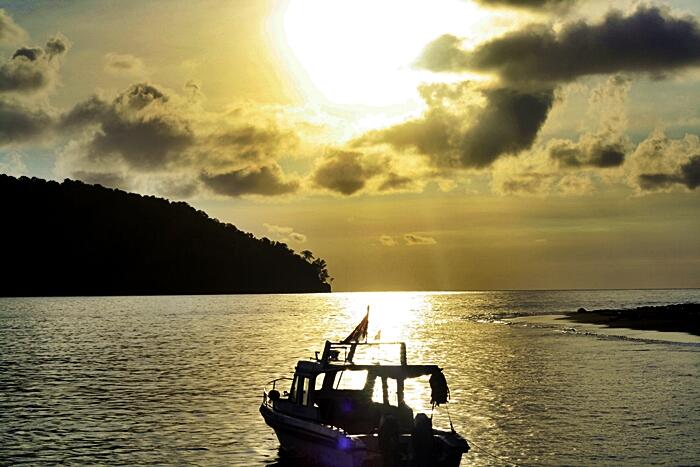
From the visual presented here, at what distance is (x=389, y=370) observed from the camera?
3028 cm

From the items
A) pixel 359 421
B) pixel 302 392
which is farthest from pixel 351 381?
pixel 359 421

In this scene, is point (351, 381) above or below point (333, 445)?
above

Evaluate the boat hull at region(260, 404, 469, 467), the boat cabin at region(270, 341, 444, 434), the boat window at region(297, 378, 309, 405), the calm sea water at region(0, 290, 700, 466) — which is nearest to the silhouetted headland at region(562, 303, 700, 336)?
the calm sea water at region(0, 290, 700, 466)

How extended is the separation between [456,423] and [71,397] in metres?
25.9

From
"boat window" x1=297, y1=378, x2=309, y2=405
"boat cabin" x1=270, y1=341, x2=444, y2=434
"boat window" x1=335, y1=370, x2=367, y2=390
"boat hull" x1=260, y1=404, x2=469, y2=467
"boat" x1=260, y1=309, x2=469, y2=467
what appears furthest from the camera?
"boat window" x1=335, y1=370, x2=367, y2=390

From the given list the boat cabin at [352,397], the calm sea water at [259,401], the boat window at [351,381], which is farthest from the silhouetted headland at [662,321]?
the boat cabin at [352,397]

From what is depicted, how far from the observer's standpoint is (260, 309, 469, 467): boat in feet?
87.1

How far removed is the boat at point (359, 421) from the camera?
26.6 metres

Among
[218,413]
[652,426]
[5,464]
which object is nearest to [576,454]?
[652,426]

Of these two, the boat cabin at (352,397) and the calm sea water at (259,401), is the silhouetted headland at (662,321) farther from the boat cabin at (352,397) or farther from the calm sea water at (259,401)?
the boat cabin at (352,397)

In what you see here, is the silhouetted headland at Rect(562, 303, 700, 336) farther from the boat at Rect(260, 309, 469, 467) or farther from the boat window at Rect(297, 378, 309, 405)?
the boat window at Rect(297, 378, 309, 405)

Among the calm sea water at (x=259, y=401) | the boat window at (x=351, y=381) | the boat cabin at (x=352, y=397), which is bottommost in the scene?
the calm sea water at (x=259, y=401)

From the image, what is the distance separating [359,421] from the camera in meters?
31.0

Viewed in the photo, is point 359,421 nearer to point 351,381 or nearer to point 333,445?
point 333,445
